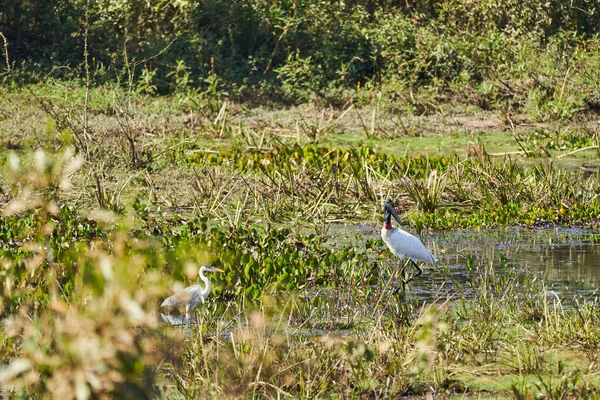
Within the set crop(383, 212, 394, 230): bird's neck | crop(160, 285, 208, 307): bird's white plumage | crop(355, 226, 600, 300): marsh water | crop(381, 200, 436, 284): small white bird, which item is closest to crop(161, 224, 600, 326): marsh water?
crop(355, 226, 600, 300): marsh water

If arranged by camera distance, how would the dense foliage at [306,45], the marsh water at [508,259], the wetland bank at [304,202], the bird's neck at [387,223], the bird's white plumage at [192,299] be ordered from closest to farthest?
the wetland bank at [304,202] → the bird's white plumage at [192,299] → the marsh water at [508,259] → the bird's neck at [387,223] → the dense foliage at [306,45]

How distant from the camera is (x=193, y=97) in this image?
19.1m

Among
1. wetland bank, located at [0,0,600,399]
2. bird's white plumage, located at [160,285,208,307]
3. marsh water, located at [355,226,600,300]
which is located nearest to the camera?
wetland bank, located at [0,0,600,399]

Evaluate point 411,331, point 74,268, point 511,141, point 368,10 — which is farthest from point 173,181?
point 368,10

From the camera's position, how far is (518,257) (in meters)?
9.62

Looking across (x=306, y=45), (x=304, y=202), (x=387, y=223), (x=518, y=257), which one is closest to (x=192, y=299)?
(x=387, y=223)

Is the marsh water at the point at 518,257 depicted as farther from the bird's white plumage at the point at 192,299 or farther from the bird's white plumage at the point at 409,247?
the bird's white plumage at the point at 192,299

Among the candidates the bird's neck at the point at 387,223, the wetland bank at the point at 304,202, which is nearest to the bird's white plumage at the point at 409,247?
the bird's neck at the point at 387,223

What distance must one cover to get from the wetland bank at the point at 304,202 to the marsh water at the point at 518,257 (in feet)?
0.14

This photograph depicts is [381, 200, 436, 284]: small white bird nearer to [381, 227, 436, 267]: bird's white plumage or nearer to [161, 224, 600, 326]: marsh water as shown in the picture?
[381, 227, 436, 267]: bird's white plumage

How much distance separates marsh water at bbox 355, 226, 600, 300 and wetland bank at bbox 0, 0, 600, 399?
0.04 metres

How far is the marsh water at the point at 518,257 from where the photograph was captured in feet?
27.8

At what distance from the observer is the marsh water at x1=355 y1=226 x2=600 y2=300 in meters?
8.46

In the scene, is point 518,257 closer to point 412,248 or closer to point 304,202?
point 412,248
